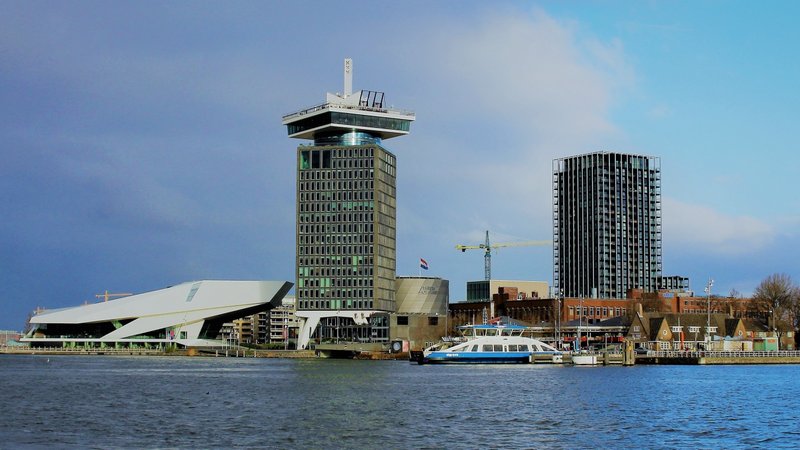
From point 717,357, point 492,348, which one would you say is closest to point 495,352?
point 492,348

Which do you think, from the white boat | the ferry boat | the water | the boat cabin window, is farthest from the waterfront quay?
the water

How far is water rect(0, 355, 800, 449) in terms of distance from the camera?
5622 cm

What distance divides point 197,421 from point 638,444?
26284 millimetres

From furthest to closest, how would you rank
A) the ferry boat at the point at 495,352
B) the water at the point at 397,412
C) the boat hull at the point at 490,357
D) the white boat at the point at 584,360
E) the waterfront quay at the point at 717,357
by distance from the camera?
the waterfront quay at the point at 717,357 → the ferry boat at the point at 495,352 → the boat hull at the point at 490,357 → the white boat at the point at 584,360 → the water at the point at 397,412

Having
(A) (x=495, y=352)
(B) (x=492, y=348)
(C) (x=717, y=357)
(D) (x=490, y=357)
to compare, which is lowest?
(C) (x=717, y=357)

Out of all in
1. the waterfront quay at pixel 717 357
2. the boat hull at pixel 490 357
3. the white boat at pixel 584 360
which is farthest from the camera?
the waterfront quay at pixel 717 357

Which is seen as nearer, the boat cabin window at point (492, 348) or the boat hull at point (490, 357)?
the boat hull at point (490, 357)

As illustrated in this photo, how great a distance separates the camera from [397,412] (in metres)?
72.3

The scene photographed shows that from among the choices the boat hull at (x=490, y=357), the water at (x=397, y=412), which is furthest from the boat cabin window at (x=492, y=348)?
the water at (x=397, y=412)

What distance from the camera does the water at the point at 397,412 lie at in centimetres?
5622

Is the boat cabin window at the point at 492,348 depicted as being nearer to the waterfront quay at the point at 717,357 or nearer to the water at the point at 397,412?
the waterfront quay at the point at 717,357

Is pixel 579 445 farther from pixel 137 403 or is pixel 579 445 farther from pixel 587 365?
pixel 587 365

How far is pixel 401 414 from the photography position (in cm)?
7069

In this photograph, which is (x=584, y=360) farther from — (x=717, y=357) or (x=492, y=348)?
(x=717, y=357)
